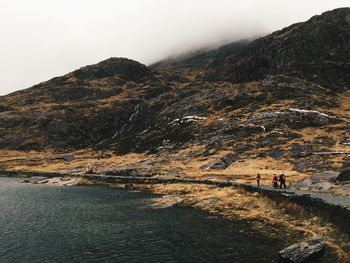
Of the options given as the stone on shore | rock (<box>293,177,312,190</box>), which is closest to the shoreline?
rock (<box>293,177,312,190</box>)

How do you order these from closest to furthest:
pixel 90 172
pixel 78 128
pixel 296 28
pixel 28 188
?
pixel 28 188
pixel 90 172
pixel 296 28
pixel 78 128

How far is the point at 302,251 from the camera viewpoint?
28.8 meters

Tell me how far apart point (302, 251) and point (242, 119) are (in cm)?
9755

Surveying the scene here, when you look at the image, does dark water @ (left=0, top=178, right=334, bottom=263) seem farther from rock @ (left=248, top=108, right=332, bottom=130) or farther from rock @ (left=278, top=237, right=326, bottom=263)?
rock @ (left=248, top=108, right=332, bottom=130)

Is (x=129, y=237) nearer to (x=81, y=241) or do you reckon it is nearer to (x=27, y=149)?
(x=81, y=241)

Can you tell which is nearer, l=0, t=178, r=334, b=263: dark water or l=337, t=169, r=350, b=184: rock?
l=0, t=178, r=334, b=263: dark water

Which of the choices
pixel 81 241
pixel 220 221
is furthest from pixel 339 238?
pixel 81 241

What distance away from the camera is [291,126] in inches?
4405

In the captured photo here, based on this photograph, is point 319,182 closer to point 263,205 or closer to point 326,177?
point 326,177

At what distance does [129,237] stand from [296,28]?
15444cm

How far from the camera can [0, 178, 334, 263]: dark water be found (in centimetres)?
3234

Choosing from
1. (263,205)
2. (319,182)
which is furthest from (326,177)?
(263,205)

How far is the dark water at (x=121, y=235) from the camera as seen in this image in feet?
106

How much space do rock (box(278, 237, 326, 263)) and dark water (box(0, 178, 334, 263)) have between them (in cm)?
164
